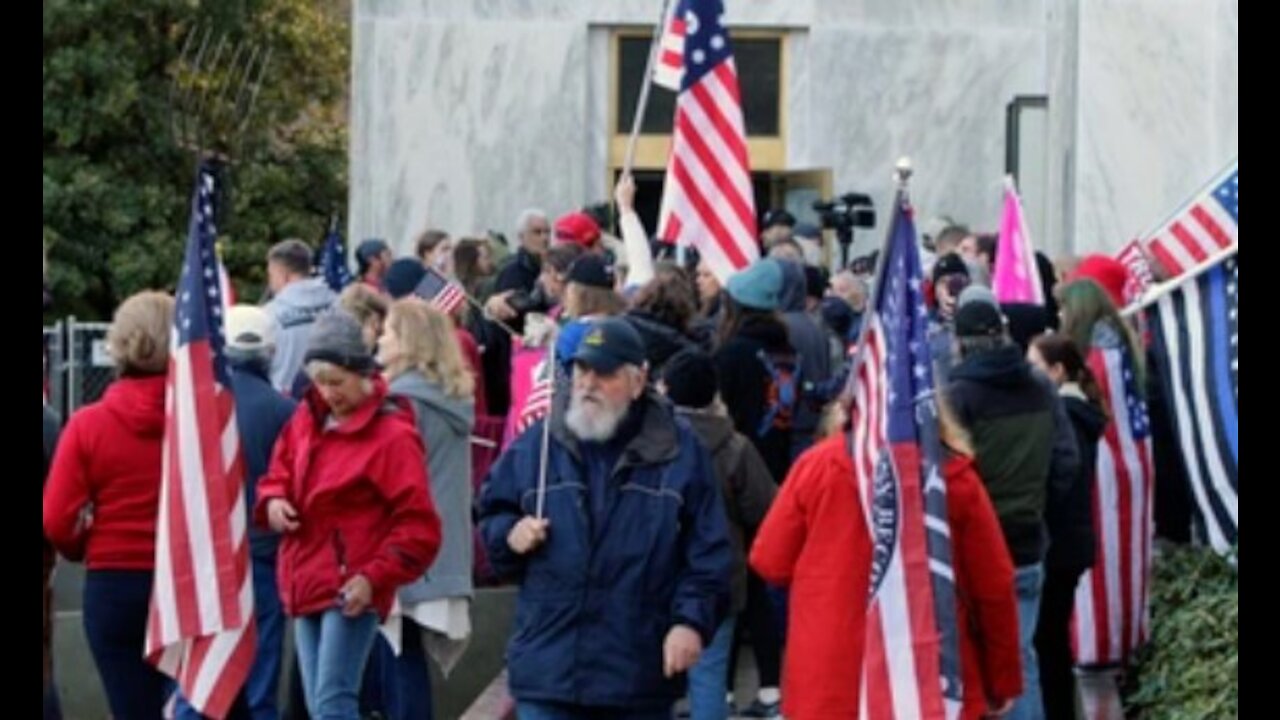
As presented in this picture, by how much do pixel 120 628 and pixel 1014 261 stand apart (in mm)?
6065

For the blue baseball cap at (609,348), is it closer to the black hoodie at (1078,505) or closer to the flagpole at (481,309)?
the black hoodie at (1078,505)

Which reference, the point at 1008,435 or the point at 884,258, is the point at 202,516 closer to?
the point at 884,258

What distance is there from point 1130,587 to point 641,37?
43.4 feet

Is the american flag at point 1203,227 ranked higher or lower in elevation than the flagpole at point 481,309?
higher

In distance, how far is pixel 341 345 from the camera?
36.7 feet

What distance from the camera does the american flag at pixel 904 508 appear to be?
9.58 metres

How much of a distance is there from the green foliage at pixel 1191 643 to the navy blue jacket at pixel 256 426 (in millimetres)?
3646

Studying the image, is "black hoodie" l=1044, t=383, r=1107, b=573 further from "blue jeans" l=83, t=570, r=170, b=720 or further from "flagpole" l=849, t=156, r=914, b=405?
"blue jeans" l=83, t=570, r=170, b=720

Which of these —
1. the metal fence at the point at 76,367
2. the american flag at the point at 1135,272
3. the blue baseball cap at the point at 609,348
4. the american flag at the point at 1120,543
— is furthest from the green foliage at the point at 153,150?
the blue baseball cap at the point at 609,348

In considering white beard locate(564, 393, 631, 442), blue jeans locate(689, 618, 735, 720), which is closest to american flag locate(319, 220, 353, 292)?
blue jeans locate(689, 618, 735, 720)

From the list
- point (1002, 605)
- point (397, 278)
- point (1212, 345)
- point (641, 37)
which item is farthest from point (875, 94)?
point (1002, 605)

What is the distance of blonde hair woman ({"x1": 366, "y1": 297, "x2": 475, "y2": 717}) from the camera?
12.0 meters

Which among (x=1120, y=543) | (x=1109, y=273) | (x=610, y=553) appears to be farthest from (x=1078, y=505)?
(x=610, y=553)

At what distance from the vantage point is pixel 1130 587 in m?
13.7
